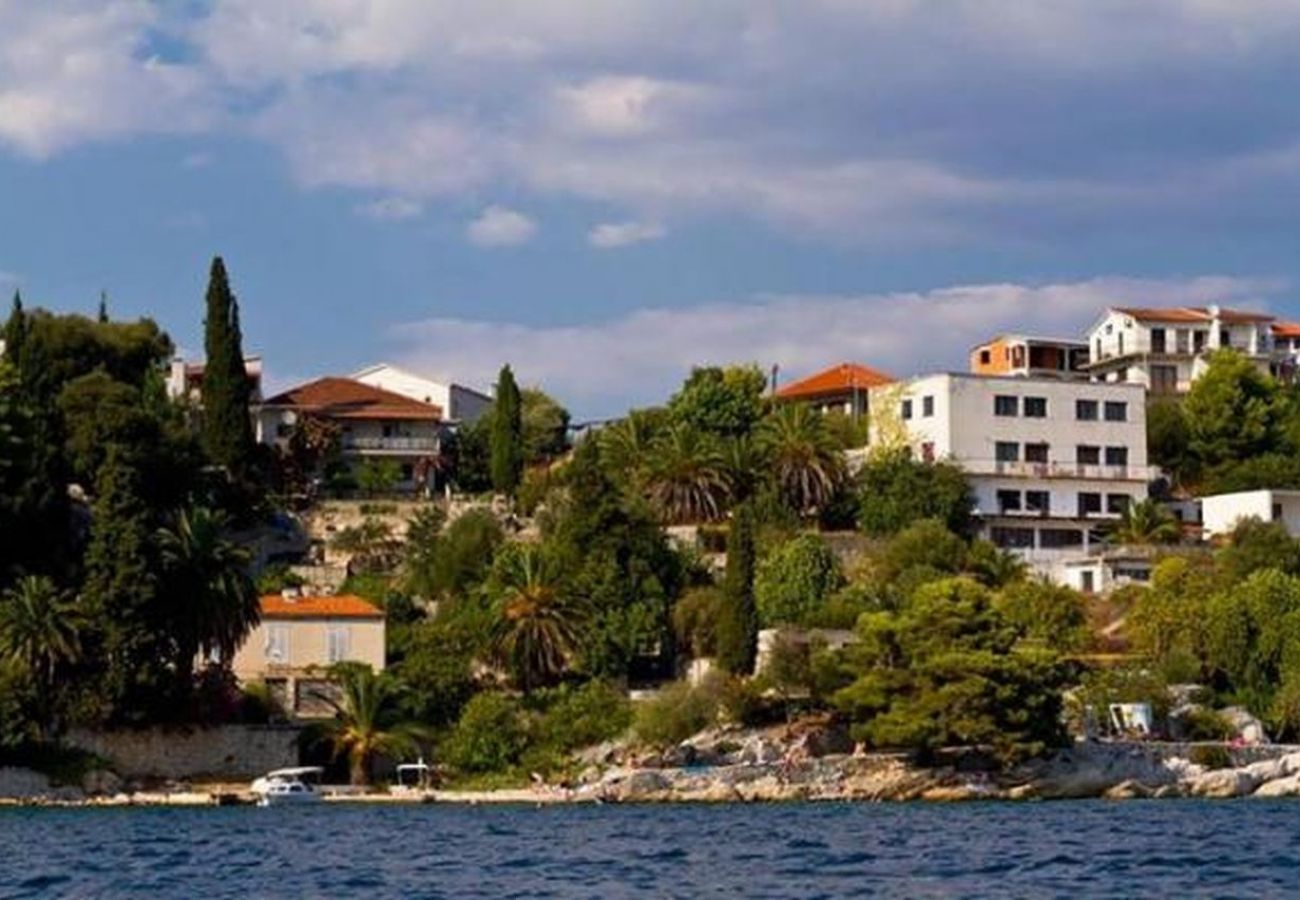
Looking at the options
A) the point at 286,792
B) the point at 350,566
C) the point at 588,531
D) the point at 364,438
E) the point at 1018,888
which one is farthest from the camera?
the point at 364,438

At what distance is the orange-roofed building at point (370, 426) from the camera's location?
10219 cm

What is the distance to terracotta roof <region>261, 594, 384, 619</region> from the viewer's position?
7775 cm

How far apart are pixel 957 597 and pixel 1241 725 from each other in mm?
11000

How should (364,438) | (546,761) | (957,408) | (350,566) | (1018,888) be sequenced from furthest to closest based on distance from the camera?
(364,438), (957,408), (350,566), (546,761), (1018,888)

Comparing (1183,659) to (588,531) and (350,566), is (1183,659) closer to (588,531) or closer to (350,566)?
(588,531)

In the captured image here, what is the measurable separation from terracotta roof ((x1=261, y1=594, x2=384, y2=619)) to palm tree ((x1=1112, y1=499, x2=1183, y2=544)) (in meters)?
27.8

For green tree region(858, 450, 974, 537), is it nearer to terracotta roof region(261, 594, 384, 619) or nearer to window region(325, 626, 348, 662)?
terracotta roof region(261, 594, 384, 619)

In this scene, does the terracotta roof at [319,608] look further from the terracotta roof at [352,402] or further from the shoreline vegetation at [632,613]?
the terracotta roof at [352,402]

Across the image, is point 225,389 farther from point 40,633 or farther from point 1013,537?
point 1013,537

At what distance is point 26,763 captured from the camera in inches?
2781

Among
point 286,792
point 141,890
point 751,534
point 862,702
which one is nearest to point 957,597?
point 862,702

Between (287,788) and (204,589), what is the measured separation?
6928 mm

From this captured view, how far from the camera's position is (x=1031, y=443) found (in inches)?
3772

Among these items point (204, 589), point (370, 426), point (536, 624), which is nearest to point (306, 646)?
point (204, 589)
